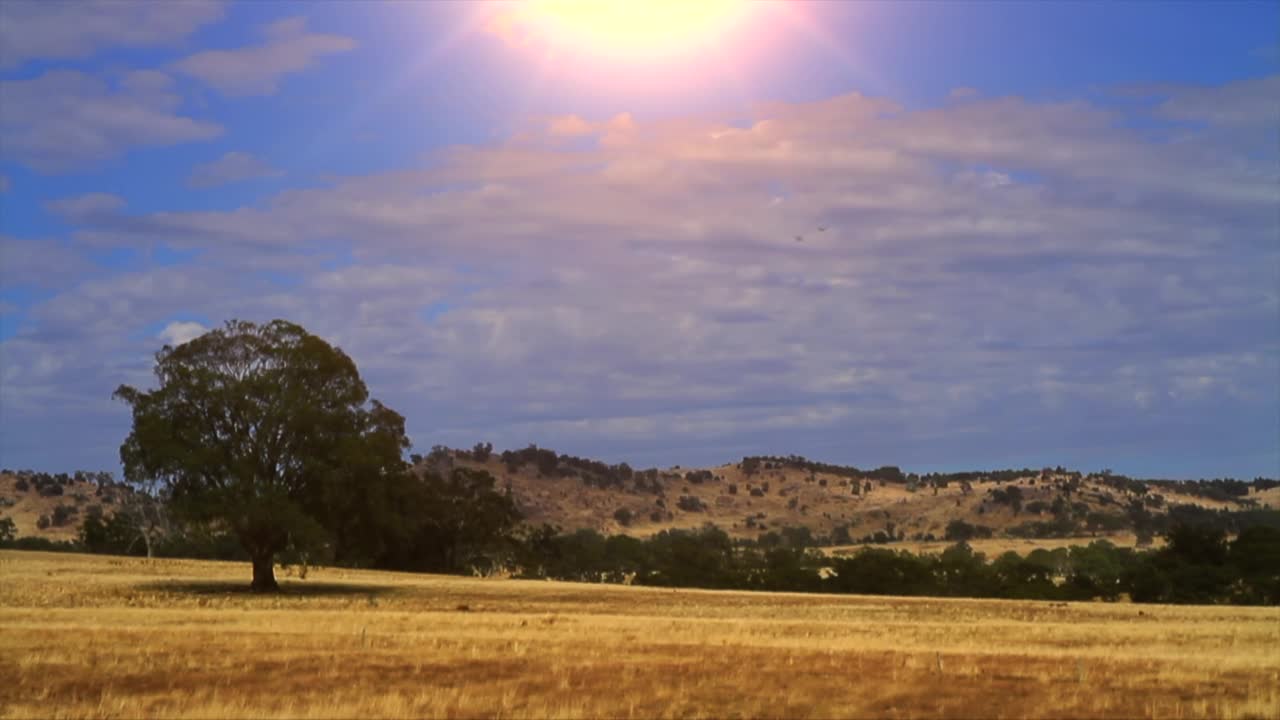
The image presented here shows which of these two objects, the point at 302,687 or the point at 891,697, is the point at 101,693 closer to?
the point at 302,687

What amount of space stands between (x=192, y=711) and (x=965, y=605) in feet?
117

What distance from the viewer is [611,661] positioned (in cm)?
2345

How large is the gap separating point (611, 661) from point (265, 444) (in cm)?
2870

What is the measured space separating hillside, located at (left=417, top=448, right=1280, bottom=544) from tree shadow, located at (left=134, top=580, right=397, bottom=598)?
84.8m

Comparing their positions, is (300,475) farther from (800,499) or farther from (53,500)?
(800,499)

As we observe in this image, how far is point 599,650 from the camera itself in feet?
83.8

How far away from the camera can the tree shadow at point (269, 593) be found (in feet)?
157

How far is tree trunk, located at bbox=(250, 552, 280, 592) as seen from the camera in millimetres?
49969

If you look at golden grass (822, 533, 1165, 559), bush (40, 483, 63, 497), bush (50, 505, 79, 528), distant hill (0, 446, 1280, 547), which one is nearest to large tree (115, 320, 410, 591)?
golden grass (822, 533, 1165, 559)

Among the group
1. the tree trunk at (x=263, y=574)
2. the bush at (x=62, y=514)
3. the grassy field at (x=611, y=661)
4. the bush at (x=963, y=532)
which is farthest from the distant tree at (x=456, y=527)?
the bush at (x=963, y=532)

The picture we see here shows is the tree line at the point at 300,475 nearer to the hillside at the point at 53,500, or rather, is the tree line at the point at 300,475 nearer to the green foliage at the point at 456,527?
the green foliage at the point at 456,527

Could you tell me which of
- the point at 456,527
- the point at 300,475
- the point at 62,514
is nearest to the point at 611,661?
the point at 300,475

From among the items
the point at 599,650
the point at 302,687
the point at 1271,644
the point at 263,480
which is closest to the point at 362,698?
the point at 302,687

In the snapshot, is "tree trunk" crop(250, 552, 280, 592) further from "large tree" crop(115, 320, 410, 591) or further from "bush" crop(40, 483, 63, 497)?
"bush" crop(40, 483, 63, 497)
